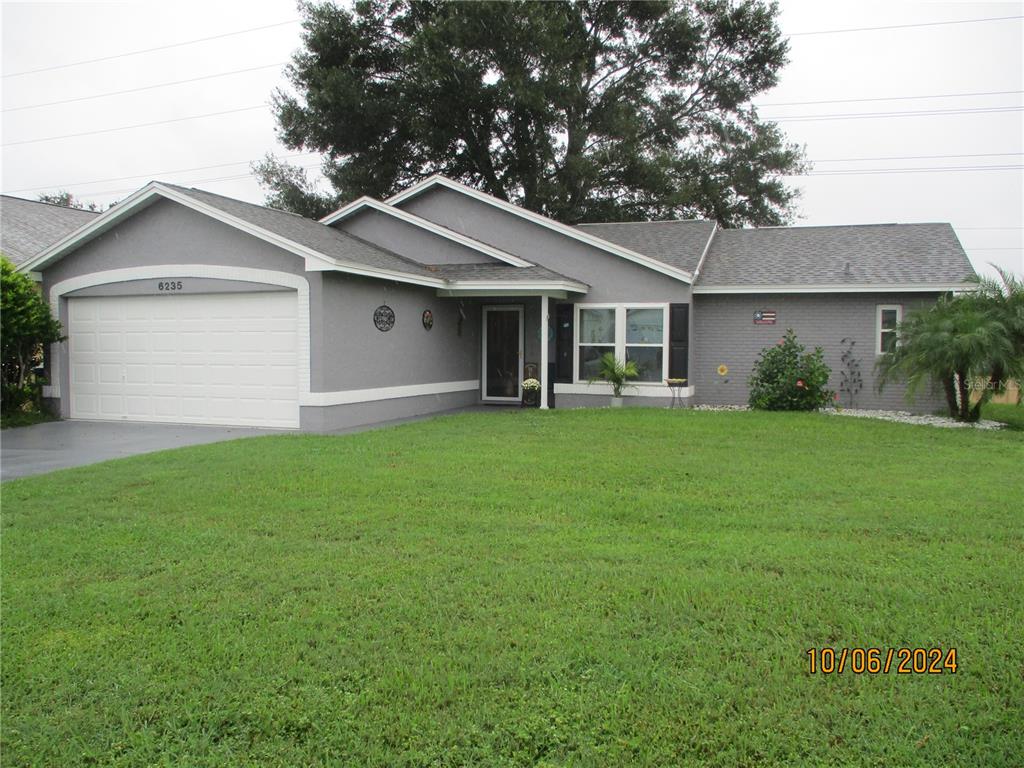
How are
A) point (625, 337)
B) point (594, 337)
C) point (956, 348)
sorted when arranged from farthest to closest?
point (594, 337) < point (625, 337) < point (956, 348)

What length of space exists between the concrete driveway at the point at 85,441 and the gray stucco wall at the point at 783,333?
9050mm

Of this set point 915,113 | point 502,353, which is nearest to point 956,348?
point 502,353

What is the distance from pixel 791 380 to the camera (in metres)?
14.6

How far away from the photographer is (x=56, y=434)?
1269 centimetres

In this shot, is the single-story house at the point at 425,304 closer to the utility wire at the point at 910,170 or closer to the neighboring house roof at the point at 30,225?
the neighboring house roof at the point at 30,225

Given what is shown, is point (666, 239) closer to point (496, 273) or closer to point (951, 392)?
point (496, 273)

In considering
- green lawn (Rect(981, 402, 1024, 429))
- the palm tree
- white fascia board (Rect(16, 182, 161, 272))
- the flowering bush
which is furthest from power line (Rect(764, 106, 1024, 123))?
white fascia board (Rect(16, 182, 161, 272))

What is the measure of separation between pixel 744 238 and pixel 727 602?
1633 cm

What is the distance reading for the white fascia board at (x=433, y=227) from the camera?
1630 cm

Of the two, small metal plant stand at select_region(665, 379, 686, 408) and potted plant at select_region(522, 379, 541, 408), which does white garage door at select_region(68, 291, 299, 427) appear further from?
small metal plant stand at select_region(665, 379, 686, 408)

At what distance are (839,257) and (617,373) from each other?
18.7 ft

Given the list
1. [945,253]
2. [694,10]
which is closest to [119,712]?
[945,253]

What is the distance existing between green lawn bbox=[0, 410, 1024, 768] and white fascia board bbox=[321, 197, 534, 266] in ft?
28.5
